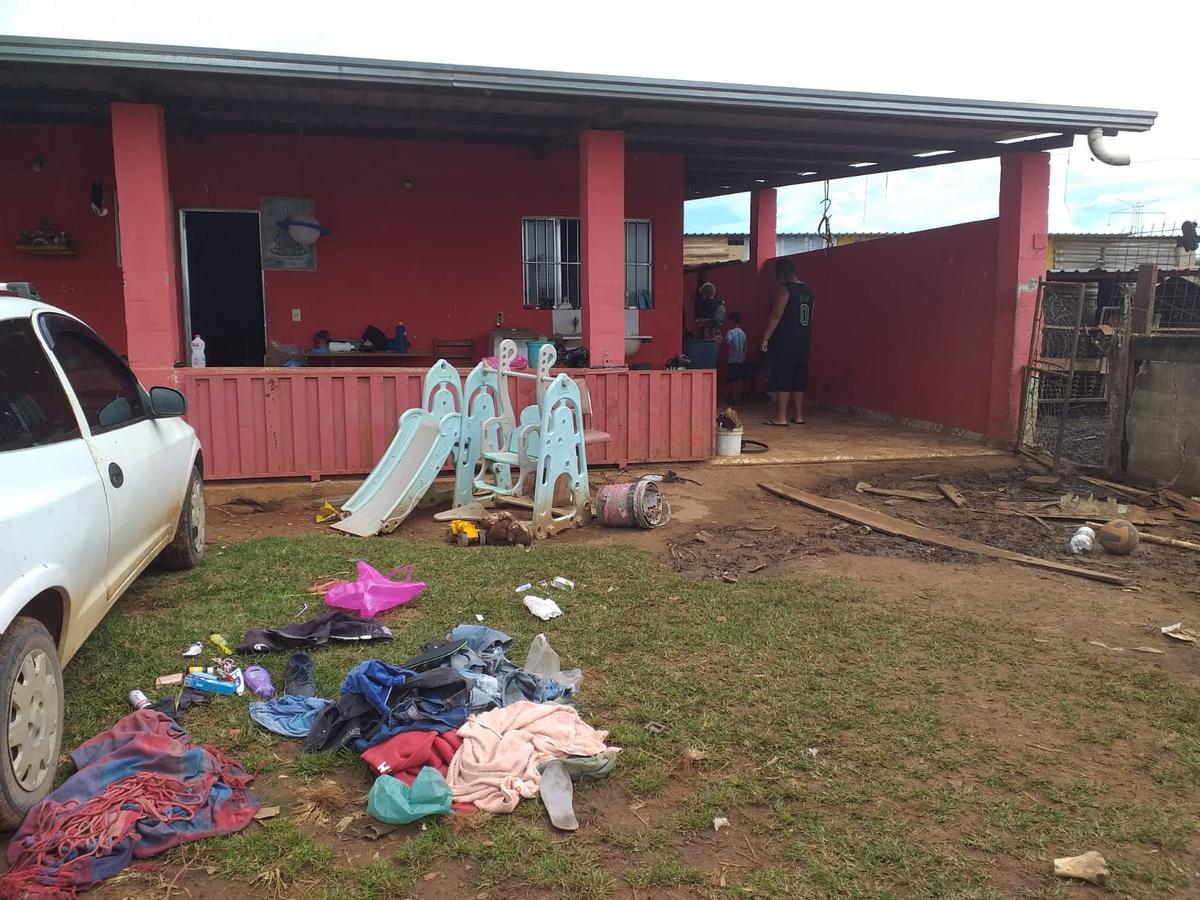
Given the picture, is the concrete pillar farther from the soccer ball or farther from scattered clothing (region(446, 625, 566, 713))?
scattered clothing (region(446, 625, 566, 713))

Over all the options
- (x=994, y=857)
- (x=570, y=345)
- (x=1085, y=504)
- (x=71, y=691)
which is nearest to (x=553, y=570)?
(x=71, y=691)

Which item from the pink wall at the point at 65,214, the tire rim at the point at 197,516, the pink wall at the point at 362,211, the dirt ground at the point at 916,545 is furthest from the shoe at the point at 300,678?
the pink wall at the point at 65,214

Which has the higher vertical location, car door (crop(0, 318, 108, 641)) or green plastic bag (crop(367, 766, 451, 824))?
car door (crop(0, 318, 108, 641))

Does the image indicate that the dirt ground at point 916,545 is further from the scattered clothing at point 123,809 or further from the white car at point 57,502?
the scattered clothing at point 123,809

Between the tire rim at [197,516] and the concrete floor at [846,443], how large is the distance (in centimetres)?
506

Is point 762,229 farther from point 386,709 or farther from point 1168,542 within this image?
point 386,709

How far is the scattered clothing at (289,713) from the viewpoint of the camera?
3.41m

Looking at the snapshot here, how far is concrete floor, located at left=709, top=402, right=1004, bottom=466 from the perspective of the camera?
9.41 metres

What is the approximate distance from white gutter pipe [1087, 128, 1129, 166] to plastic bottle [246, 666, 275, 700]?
9.58m

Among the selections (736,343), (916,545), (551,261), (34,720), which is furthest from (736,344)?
(34,720)

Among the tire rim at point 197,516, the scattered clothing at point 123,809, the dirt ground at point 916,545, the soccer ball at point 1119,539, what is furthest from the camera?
the soccer ball at point 1119,539

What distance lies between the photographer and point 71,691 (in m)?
3.69

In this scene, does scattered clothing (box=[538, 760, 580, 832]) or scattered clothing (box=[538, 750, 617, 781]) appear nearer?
scattered clothing (box=[538, 760, 580, 832])

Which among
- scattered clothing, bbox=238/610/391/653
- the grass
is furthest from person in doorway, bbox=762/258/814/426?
scattered clothing, bbox=238/610/391/653
